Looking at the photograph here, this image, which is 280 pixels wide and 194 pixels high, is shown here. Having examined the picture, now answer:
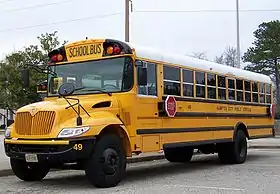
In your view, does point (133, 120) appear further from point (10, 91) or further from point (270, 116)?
point (10, 91)

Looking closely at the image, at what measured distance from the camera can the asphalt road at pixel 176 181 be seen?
9055mm

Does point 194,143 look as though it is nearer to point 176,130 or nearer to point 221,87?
point 176,130

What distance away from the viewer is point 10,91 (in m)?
45.6

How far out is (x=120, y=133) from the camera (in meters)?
9.66

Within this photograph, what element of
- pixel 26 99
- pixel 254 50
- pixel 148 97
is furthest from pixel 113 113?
pixel 254 50

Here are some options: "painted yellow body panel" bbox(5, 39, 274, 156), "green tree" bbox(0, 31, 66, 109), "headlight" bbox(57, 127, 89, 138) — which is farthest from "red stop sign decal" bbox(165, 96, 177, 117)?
"green tree" bbox(0, 31, 66, 109)

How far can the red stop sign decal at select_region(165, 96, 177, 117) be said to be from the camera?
10858mm

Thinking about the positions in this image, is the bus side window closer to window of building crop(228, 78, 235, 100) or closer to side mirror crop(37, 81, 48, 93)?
side mirror crop(37, 81, 48, 93)

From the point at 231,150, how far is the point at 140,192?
6034 mm

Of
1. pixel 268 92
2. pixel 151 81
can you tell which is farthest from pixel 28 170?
pixel 268 92

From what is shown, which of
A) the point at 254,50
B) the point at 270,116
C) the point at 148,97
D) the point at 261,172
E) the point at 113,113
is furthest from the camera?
the point at 254,50

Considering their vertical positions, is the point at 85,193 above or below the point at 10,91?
below

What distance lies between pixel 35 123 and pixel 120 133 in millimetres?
1654

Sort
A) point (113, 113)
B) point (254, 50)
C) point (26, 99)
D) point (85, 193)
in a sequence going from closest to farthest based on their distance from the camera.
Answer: point (85, 193), point (113, 113), point (26, 99), point (254, 50)
